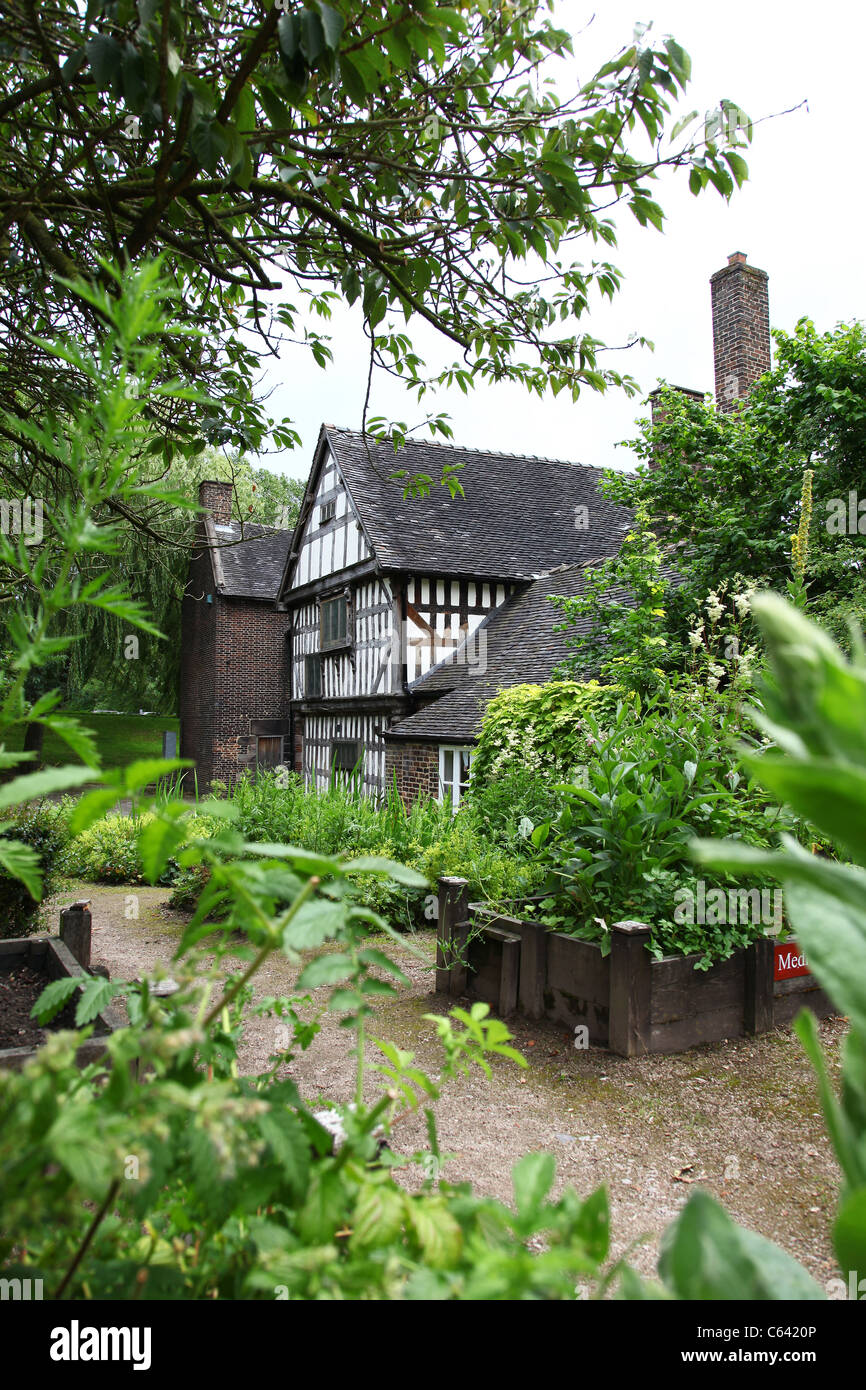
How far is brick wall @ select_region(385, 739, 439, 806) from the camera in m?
13.3

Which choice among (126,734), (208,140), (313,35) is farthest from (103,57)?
(126,734)

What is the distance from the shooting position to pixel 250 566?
2552 centimetres

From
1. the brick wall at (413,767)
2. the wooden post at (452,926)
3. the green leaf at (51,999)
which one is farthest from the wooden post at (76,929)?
the brick wall at (413,767)

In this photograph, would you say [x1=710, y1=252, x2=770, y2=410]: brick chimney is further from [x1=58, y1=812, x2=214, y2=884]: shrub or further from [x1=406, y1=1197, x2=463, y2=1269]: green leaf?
[x1=406, y1=1197, x2=463, y2=1269]: green leaf

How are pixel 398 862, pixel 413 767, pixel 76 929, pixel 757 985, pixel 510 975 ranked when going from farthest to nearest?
pixel 413 767 → pixel 76 929 → pixel 510 975 → pixel 757 985 → pixel 398 862

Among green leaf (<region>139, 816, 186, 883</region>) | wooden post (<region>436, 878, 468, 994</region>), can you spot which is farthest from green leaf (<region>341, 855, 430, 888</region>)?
wooden post (<region>436, 878, 468, 994</region>)

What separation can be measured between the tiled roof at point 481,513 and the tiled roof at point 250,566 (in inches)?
240

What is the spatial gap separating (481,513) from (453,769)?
7666 millimetres

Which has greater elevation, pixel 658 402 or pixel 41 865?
pixel 658 402

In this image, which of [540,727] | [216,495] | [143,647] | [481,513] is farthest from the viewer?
[143,647]

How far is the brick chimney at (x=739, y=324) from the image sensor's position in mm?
13141

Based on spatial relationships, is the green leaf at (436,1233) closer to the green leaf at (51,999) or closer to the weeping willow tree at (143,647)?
the green leaf at (51,999)

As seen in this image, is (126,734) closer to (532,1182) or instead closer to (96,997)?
(96,997)

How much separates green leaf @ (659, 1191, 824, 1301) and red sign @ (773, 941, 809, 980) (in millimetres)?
4607
